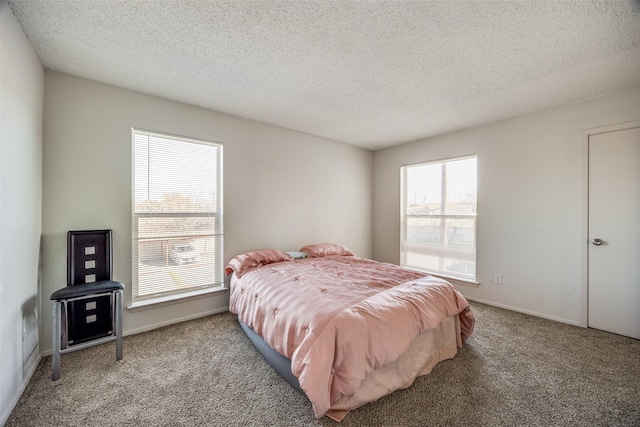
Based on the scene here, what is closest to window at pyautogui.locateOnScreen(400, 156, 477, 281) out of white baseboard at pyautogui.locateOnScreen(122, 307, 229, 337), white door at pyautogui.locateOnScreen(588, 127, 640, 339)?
white door at pyautogui.locateOnScreen(588, 127, 640, 339)

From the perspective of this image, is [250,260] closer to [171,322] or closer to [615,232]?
[171,322]

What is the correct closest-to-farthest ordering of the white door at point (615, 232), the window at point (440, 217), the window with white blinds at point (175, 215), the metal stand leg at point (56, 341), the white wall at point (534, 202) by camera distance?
1. the metal stand leg at point (56, 341)
2. the white door at point (615, 232)
3. the window with white blinds at point (175, 215)
4. the white wall at point (534, 202)
5. the window at point (440, 217)

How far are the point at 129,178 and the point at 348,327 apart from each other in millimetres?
2582

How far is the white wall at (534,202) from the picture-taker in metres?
2.77

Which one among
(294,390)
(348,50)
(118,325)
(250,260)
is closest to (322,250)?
(250,260)

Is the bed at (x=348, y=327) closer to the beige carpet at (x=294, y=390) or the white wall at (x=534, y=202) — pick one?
the beige carpet at (x=294, y=390)

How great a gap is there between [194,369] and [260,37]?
8.46ft

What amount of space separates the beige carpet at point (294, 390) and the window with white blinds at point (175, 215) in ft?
2.17

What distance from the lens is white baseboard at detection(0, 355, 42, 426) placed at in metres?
1.44

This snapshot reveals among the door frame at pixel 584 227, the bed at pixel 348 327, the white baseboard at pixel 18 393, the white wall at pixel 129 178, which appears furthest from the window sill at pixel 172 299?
the door frame at pixel 584 227

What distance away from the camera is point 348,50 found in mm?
1931

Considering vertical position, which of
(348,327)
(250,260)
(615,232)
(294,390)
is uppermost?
(615,232)

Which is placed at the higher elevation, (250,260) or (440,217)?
(440,217)

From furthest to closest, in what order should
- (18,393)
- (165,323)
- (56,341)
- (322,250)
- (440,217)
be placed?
(440,217)
(322,250)
(165,323)
(56,341)
(18,393)
